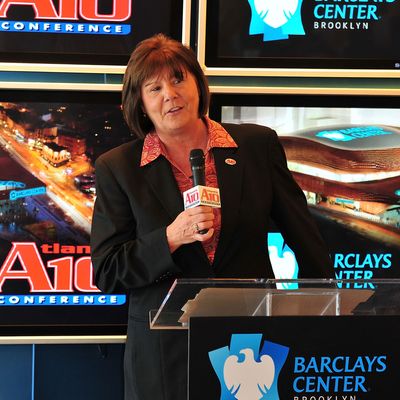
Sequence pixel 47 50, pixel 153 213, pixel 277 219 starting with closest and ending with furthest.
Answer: pixel 153 213, pixel 277 219, pixel 47 50

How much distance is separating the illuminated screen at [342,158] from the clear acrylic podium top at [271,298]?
1254mm

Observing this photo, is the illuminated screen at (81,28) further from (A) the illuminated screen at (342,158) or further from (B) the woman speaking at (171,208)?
(B) the woman speaking at (171,208)

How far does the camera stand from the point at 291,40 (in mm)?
2553

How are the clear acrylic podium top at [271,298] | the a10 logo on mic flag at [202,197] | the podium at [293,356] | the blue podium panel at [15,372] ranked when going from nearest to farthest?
the podium at [293,356], the clear acrylic podium top at [271,298], the a10 logo on mic flag at [202,197], the blue podium panel at [15,372]

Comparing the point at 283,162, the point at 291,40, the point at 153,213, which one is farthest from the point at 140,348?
the point at 291,40

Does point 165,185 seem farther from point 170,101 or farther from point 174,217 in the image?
point 170,101

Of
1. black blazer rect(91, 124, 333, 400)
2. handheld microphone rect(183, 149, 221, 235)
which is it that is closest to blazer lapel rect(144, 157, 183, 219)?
black blazer rect(91, 124, 333, 400)

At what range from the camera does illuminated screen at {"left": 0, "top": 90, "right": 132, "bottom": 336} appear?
99.3 inches

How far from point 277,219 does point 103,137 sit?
36.0 inches

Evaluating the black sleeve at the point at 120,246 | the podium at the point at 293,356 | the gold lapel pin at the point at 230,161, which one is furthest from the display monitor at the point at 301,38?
the podium at the point at 293,356

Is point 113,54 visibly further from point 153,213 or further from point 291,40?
point 153,213

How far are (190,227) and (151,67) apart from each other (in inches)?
20.2

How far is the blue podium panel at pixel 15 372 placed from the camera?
2.69 meters

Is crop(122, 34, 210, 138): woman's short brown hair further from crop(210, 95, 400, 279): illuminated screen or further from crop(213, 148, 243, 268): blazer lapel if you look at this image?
crop(210, 95, 400, 279): illuminated screen
